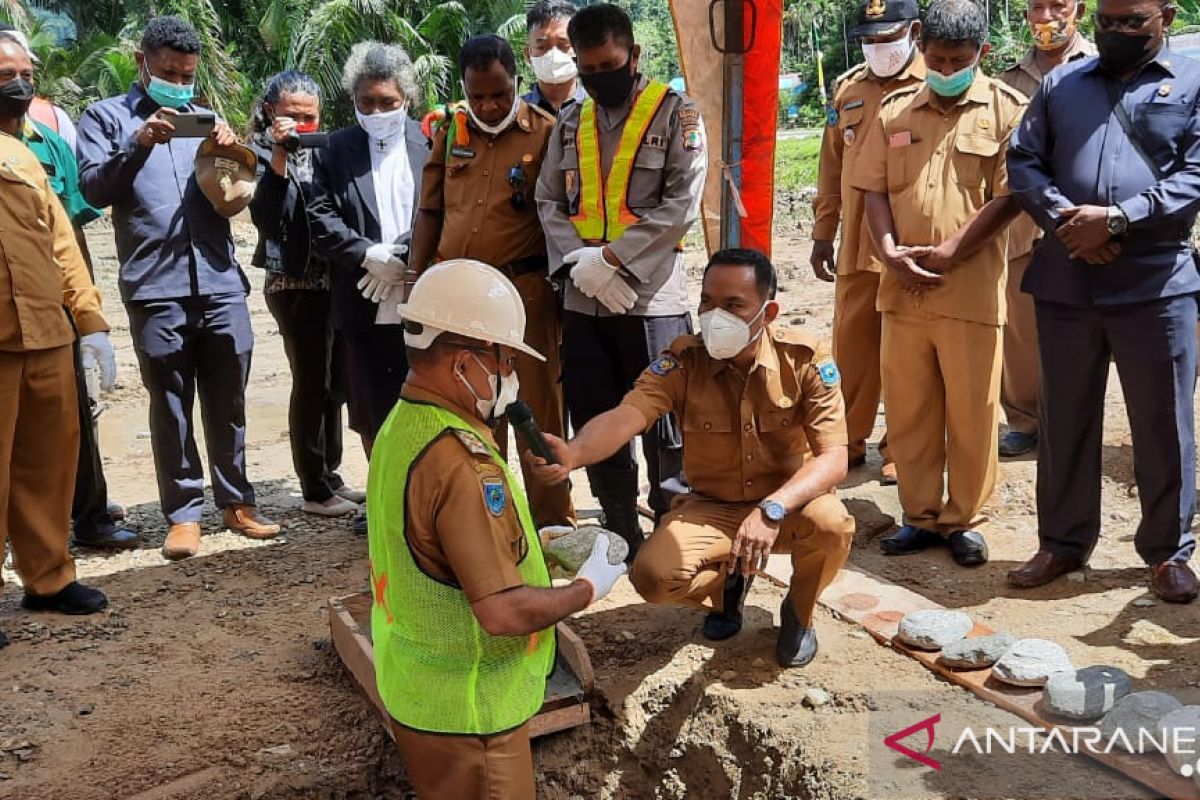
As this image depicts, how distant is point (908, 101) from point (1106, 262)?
121 centimetres

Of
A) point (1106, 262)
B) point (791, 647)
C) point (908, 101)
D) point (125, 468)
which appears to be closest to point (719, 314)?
point (791, 647)

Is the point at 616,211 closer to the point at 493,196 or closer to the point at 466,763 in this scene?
the point at 493,196

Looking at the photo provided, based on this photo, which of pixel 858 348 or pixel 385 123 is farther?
pixel 858 348

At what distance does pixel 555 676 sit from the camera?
3838 millimetres

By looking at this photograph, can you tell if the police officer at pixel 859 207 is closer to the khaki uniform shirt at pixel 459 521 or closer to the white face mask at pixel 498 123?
the white face mask at pixel 498 123

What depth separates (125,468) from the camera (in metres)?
7.04

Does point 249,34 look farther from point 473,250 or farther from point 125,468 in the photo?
point 473,250

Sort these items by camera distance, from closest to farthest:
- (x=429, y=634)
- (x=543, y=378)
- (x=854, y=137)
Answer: (x=429, y=634), (x=543, y=378), (x=854, y=137)

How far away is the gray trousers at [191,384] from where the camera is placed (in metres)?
5.18

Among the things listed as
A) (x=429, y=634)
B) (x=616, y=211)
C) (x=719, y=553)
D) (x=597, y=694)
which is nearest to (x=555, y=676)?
(x=597, y=694)

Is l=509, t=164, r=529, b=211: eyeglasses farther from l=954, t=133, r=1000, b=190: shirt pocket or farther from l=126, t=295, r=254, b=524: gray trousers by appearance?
l=954, t=133, r=1000, b=190: shirt pocket

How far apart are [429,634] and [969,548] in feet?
9.18

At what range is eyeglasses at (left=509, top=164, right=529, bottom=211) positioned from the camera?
15.2ft

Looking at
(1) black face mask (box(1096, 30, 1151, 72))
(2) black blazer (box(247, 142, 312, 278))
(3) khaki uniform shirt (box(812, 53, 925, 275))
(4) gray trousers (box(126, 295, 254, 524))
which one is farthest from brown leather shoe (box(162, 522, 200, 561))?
(1) black face mask (box(1096, 30, 1151, 72))
